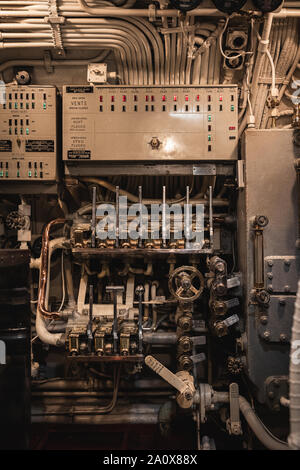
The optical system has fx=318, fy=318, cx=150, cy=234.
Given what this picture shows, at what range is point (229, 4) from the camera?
2012 mm

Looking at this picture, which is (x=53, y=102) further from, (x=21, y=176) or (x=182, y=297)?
(x=182, y=297)

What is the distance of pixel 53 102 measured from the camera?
2.46 m

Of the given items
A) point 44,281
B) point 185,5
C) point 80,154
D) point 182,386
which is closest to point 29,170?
point 80,154

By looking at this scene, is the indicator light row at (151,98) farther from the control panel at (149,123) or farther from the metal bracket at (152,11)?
the metal bracket at (152,11)

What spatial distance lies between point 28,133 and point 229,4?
166cm

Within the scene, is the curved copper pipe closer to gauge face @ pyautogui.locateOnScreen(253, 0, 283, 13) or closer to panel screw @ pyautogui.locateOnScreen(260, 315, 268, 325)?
panel screw @ pyautogui.locateOnScreen(260, 315, 268, 325)

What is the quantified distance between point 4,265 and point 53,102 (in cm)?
138

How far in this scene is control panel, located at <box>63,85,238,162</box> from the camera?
7.89 ft

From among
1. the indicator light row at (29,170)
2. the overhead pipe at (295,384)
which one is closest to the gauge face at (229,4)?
the indicator light row at (29,170)

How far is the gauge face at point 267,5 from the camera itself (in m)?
2.04

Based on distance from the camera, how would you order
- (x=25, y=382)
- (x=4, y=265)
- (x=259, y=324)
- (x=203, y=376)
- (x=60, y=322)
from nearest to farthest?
(x=4, y=265)
(x=25, y=382)
(x=259, y=324)
(x=60, y=322)
(x=203, y=376)

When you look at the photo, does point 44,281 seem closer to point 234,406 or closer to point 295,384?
point 234,406

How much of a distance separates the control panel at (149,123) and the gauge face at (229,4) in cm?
50

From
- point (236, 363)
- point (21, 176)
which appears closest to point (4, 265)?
point (21, 176)
